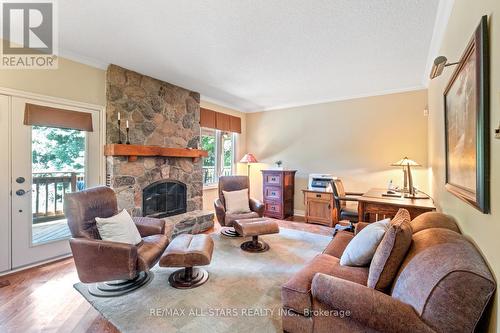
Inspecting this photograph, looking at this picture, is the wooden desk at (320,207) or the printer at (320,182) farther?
the printer at (320,182)

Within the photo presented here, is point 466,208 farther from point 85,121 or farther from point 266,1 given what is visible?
point 85,121

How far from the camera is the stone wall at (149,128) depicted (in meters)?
3.37

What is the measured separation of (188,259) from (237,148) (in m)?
4.00

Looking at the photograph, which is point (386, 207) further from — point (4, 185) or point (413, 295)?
point (4, 185)

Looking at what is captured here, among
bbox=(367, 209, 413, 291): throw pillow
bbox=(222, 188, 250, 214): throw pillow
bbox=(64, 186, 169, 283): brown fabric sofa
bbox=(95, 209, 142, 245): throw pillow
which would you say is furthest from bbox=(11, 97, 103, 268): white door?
bbox=(367, 209, 413, 291): throw pillow

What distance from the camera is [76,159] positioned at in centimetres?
314

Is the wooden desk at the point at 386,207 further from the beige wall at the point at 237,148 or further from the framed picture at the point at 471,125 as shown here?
the beige wall at the point at 237,148

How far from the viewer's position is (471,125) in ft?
4.25

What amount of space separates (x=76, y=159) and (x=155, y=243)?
1821 millimetres

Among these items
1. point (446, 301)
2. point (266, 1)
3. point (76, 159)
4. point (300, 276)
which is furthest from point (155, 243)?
point (266, 1)

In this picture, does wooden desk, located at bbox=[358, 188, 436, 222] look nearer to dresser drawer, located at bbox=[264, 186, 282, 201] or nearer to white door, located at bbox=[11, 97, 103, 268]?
dresser drawer, located at bbox=[264, 186, 282, 201]

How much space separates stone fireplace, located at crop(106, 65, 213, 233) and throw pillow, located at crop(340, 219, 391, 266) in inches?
108

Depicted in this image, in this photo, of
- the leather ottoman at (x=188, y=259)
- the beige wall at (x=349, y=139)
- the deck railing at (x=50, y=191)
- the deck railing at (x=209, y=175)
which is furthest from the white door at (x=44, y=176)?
the beige wall at (x=349, y=139)

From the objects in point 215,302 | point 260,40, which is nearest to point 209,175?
point 260,40
